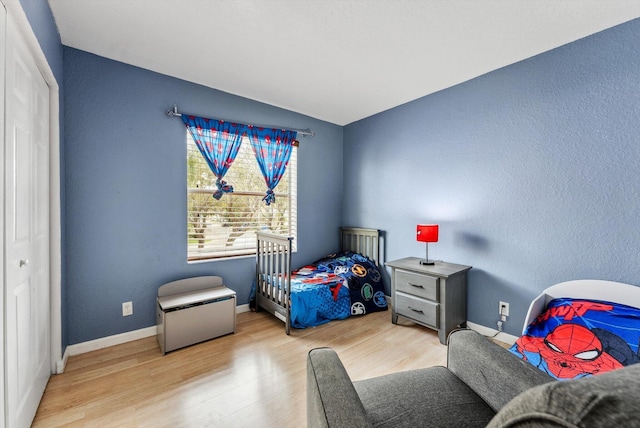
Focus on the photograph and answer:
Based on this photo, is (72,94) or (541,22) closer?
(541,22)

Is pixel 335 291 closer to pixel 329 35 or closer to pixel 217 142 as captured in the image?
pixel 217 142

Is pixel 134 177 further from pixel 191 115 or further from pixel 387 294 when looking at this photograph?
pixel 387 294

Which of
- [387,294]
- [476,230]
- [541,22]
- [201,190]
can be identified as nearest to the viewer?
[541,22]

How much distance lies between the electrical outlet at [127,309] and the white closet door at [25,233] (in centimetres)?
56

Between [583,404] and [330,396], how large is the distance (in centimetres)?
68

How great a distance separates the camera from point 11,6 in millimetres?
1186

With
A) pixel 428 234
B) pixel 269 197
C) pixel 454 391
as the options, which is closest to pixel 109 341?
pixel 269 197

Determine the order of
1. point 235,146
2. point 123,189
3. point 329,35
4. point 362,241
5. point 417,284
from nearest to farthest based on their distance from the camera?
point 329,35
point 123,189
point 417,284
point 235,146
point 362,241

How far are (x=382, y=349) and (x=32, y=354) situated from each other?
7.49ft

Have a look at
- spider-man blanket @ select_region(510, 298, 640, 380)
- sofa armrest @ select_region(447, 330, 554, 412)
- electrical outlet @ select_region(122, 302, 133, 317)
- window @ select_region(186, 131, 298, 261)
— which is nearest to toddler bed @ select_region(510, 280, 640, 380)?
spider-man blanket @ select_region(510, 298, 640, 380)

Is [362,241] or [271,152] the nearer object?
[271,152]

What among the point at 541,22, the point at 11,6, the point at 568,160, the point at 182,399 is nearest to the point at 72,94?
the point at 11,6

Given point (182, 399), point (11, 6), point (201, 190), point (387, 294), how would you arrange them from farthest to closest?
point (387, 294) < point (201, 190) < point (182, 399) < point (11, 6)

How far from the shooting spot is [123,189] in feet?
7.91
